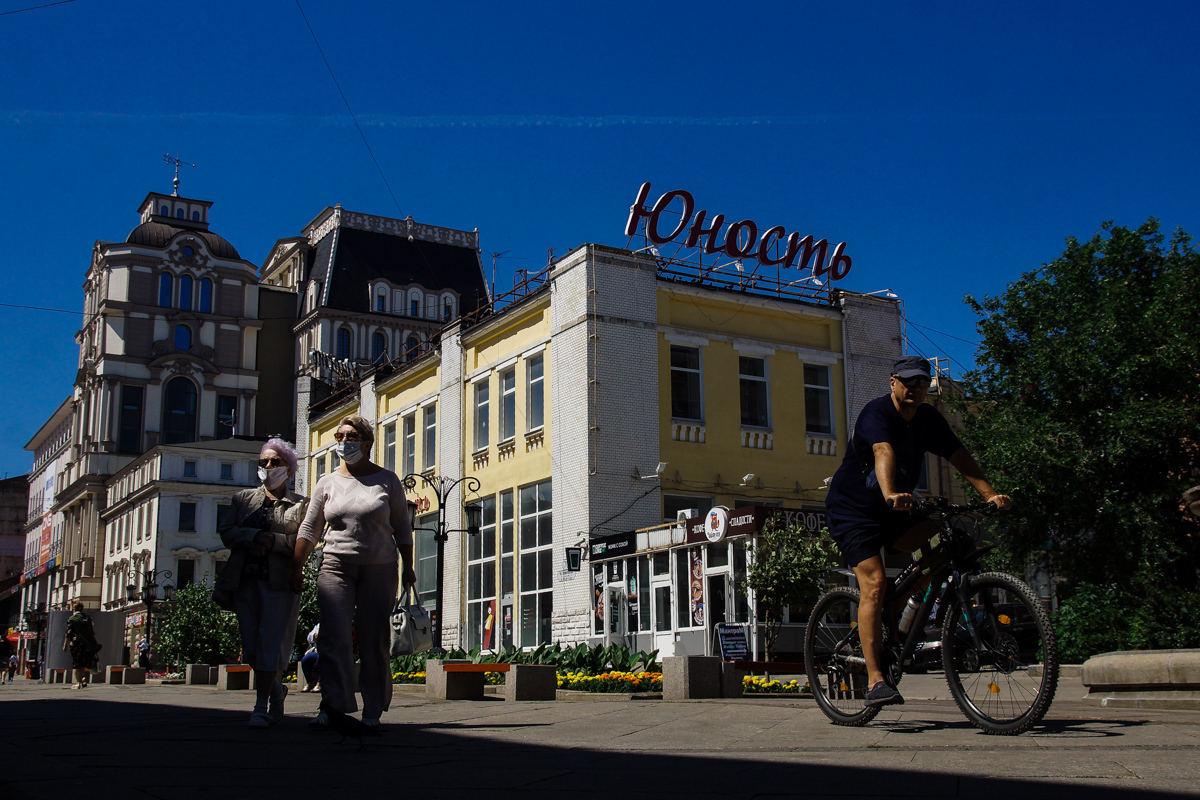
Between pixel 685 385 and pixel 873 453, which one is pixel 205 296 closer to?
pixel 685 385

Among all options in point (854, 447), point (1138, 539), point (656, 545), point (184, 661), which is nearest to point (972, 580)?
point (854, 447)

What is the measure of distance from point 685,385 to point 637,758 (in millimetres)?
25744

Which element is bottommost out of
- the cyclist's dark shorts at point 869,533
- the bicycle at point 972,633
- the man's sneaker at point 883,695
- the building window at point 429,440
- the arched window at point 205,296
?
the man's sneaker at point 883,695

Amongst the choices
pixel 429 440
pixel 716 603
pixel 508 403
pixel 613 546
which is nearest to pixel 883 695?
pixel 716 603

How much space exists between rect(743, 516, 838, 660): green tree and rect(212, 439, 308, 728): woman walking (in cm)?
1781

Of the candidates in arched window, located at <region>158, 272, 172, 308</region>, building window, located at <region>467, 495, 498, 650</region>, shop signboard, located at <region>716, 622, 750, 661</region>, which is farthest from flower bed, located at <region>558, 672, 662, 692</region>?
arched window, located at <region>158, 272, 172, 308</region>

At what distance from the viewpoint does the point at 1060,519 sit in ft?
81.5

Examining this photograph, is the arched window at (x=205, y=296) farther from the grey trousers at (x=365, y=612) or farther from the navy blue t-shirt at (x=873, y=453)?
the navy blue t-shirt at (x=873, y=453)

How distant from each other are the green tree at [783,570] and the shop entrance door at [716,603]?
993 mm

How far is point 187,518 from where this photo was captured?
69375mm

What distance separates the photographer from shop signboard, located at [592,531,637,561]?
91.6ft

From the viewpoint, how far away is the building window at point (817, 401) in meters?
32.3

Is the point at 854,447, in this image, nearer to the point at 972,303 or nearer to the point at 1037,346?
the point at 1037,346

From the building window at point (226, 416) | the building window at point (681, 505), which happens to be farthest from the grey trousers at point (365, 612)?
the building window at point (226, 416)
